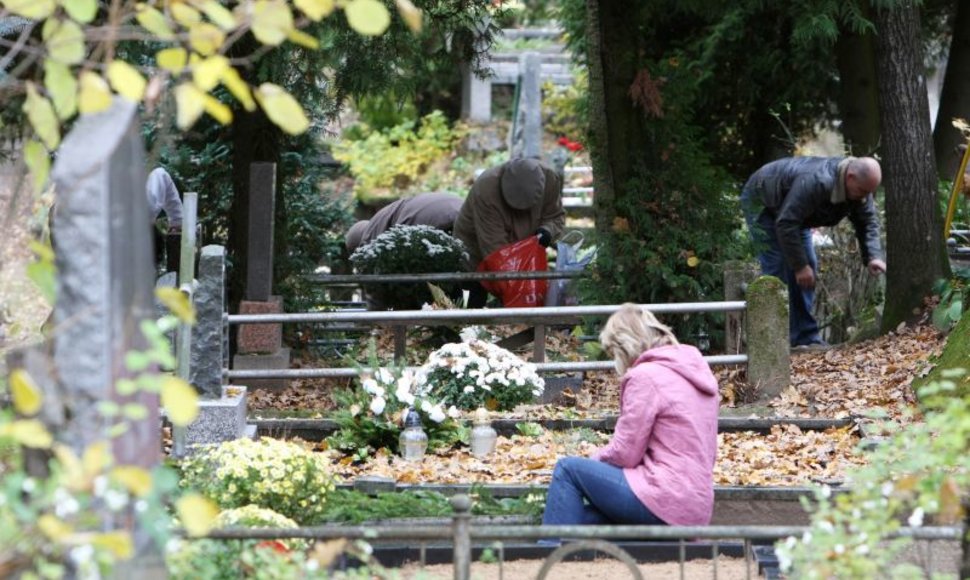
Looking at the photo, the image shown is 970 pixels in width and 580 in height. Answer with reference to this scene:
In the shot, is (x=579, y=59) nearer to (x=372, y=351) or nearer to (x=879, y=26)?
(x=879, y=26)

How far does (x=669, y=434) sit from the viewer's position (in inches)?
→ 273

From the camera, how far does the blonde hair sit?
7.05m

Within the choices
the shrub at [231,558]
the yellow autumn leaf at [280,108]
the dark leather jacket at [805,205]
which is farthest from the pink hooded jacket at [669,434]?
the dark leather jacket at [805,205]

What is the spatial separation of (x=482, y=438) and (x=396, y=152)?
19.4m

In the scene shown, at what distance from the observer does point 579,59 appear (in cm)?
2075

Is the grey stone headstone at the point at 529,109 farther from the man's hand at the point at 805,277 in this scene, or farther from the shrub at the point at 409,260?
the man's hand at the point at 805,277

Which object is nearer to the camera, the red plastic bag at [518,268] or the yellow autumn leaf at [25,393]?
the yellow autumn leaf at [25,393]

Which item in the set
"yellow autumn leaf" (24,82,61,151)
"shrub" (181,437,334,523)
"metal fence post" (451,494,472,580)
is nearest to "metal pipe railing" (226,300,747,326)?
"shrub" (181,437,334,523)

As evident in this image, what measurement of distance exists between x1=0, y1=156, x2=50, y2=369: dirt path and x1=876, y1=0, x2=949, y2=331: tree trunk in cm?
725

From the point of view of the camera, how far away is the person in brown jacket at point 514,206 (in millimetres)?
14445

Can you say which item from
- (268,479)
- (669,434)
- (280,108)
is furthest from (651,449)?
(280,108)

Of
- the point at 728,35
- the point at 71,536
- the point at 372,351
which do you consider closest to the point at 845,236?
the point at 728,35

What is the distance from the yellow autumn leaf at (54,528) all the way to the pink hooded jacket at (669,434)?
3.68 metres

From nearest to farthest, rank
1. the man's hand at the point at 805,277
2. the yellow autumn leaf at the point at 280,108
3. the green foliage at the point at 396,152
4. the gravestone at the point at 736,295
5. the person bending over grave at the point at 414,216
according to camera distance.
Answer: the yellow autumn leaf at the point at 280,108
the gravestone at the point at 736,295
the man's hand at the point at 805,277
the person bending over grave at the point at 414,216
the green foliage at the point at 396,152
